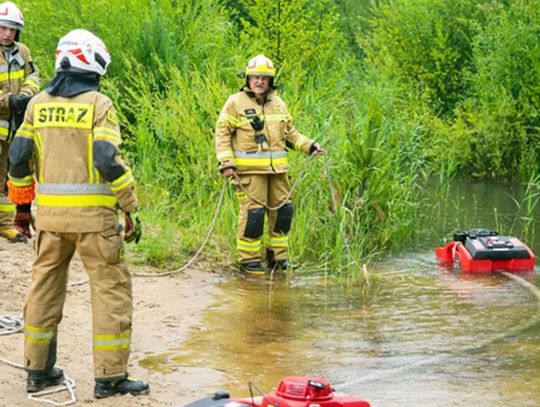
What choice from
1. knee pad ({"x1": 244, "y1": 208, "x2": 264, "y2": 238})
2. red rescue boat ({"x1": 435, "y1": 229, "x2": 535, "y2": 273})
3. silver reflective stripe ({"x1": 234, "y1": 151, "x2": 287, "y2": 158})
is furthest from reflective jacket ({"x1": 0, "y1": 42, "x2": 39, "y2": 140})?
red rescue boat ({"x1": 435, "y1": 229, "x2": 535, "y2": 273})

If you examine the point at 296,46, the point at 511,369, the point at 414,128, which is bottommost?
the point at 511,369

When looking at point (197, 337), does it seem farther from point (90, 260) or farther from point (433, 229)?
point (433, 229)

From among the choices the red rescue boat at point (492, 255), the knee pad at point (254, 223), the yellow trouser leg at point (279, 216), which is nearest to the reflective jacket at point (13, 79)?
the knee pad at point (254, 223)

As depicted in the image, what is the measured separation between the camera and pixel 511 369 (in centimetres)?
756

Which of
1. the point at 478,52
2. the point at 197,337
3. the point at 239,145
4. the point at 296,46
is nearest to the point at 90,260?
the point at 197,337

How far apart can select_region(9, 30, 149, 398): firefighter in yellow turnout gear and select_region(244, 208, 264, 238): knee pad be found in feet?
14.9

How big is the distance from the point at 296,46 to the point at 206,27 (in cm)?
268

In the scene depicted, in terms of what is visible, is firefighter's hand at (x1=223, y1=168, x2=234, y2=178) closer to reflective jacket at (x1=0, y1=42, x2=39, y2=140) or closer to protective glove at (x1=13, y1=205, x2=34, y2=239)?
reflective jacket at (x1=0, y1=42, x2=39, y2=140)

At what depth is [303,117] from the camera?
12.8m

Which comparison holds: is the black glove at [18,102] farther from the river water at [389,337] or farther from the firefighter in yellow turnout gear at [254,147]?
the river water at [389,337]

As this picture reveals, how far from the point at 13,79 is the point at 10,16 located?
23.2 inches

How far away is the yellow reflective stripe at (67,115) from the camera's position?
6.27 metres

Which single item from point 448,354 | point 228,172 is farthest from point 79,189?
point 228,172

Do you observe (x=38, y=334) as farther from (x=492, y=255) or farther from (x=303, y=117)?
(x=303, y=117)
